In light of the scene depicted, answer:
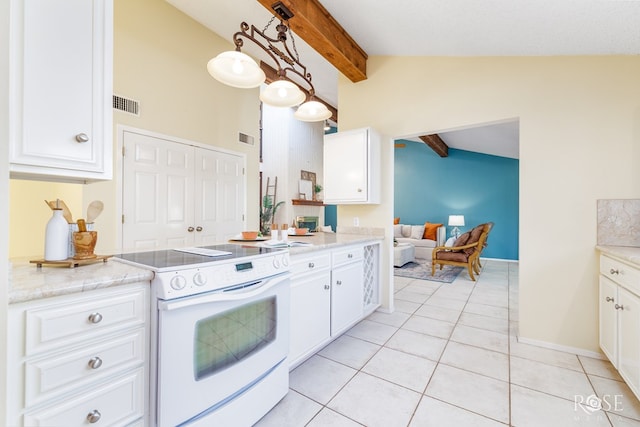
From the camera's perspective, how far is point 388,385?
1.87 m

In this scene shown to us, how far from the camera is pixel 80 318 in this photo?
1.00 m

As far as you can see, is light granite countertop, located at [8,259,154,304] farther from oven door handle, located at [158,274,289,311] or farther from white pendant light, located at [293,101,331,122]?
white pendant light, located at [293,101,331,122]

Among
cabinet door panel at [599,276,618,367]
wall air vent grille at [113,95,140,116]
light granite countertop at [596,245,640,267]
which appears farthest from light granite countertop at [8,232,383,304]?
cabinet door panel at [599,276,618,367]

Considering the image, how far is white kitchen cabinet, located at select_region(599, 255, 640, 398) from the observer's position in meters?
1.57

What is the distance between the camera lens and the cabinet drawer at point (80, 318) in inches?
35.9

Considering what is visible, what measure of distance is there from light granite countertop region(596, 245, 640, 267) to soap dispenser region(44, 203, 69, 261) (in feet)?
9.79

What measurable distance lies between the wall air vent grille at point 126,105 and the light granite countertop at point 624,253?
436 centimetres

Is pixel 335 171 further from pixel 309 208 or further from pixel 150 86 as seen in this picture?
pixel 309 208

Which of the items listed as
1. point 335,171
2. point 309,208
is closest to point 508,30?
point 335,171

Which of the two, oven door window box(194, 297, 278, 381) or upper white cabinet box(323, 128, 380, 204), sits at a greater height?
upper white cabinet box(323, 128, 380, 204)

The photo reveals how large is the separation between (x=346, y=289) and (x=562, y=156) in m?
2.19

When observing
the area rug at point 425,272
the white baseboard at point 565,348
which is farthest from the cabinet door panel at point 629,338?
the area rug at point 425,272

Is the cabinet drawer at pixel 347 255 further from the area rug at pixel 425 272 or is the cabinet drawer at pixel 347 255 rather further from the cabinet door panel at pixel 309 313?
the area rug at pixel 425 272

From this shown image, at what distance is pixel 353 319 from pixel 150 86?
341 cm
